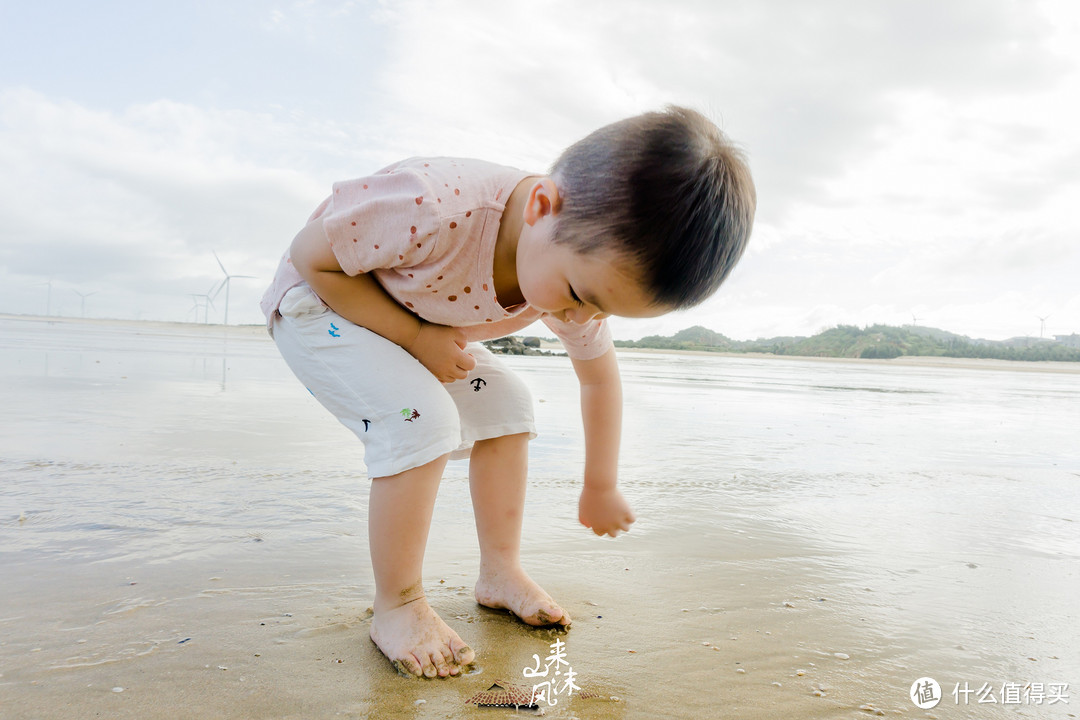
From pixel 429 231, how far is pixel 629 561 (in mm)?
1045

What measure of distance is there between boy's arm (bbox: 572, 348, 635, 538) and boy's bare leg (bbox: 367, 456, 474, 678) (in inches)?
18.1

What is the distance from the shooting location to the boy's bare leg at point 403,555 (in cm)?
138

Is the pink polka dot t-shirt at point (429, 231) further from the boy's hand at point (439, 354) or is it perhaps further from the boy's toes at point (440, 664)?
the boy's toes at point (440, 664)

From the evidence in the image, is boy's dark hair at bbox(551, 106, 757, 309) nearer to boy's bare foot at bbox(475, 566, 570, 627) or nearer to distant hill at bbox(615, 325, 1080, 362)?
boy's bare foot at bbox(475, 566, 570, 627)

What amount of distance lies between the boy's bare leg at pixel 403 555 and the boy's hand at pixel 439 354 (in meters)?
0.23

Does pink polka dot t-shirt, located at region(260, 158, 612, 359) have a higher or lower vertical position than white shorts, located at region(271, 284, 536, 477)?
higher

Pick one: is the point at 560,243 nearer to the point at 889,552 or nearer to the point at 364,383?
the point at 364,383

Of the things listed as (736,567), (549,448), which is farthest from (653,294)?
(549,448)

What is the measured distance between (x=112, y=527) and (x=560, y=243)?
4.98 ft

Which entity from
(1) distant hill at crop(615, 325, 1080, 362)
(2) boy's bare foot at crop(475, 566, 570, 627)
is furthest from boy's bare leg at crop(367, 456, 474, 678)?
(1) distant hill at crop(615, 325, 1080, 362)

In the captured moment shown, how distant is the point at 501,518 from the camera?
1.73 m

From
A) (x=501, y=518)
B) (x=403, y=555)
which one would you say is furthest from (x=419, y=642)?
(x=501, y=518)

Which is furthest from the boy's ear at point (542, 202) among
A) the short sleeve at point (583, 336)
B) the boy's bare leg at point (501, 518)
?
the boy's bare leg at point (501, 518)

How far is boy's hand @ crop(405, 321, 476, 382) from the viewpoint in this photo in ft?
5.30
